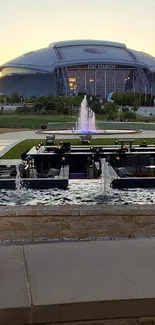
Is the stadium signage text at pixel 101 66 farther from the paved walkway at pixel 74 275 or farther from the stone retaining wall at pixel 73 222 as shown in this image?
the paved walkway at pixel 74 275

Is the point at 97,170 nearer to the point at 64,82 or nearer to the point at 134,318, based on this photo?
the point at 134,318

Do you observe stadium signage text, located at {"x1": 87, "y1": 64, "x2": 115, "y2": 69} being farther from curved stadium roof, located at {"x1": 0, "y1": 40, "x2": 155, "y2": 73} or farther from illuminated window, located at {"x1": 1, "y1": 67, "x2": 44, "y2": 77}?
illuminated window, located at {"x1": 1, "y1": 67, "x2": 44, "y2": 77}

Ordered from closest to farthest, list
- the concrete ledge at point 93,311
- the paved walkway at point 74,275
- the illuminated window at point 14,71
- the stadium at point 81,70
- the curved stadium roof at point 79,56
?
the concrete ledge at point 93,311
the paved walkway at point 74,275
the curved stadium roof at point 79,56
the stadium at point 81,70
the illuminated window at point 14,71

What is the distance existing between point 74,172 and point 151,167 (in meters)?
2.76

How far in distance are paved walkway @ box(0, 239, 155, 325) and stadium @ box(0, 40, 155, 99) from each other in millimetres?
124884

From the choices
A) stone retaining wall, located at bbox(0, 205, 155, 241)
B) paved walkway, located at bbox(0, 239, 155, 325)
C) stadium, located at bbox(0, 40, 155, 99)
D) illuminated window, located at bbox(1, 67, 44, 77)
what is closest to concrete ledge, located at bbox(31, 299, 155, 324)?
paved walkway, located at bbox(0, 239, 155, 325)

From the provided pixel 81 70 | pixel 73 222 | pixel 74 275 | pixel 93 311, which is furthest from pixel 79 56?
pixel 93 311

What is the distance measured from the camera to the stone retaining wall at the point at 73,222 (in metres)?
6.28

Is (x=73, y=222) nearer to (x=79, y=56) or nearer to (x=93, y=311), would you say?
(x=93, y=311)

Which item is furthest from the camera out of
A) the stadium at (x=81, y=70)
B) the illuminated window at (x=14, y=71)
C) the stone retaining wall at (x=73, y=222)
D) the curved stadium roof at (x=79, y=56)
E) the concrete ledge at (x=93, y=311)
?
the illuminated window at (x=14, y=71)

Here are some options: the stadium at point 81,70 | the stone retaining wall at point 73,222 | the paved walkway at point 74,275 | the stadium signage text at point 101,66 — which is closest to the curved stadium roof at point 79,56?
the stadium at point 81,70

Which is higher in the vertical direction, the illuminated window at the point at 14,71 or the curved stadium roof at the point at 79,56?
the curved stadium roof at the point at 79,56

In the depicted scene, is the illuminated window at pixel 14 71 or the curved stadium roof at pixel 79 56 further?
the illuminated window at pixel 14 71

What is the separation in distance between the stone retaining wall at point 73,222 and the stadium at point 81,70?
12336 cm
